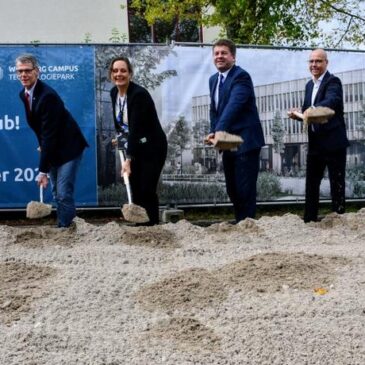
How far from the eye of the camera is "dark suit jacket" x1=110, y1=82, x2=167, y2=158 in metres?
6.74

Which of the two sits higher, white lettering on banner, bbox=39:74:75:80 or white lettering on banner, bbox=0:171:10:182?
white lettering on banner, bbox=39:74:75:80

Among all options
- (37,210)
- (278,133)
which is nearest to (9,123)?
(37,210)

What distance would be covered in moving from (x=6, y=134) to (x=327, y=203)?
172 inches

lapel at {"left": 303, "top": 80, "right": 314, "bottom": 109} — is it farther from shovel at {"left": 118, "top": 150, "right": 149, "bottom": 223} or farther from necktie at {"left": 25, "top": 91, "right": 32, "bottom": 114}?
necktie at {"left": 25, "top": 91, "right": 32, "bottom": 114}

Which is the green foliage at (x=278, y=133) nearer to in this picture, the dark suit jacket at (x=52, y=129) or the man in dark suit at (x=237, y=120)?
the man in dark suit at (x=237, y=120)

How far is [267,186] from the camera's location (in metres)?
9.63

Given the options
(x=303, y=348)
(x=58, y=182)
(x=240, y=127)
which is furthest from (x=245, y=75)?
(x=303, y=348)

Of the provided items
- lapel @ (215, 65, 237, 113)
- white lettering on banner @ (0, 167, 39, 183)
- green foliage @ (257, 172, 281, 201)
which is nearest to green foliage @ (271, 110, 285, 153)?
green foliage @ (257, 172, 281, 201)

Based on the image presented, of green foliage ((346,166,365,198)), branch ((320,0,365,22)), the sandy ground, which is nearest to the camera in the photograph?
the sandy ground

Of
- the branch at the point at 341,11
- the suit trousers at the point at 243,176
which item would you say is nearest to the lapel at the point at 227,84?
the suit trousers at the point at 243,176

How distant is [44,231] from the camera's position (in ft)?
20.9

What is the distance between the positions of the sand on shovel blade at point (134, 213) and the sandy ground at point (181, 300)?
40 cm

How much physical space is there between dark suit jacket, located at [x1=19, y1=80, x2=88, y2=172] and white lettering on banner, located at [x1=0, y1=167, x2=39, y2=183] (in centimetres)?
207

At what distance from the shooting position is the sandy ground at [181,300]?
341 centimetres
